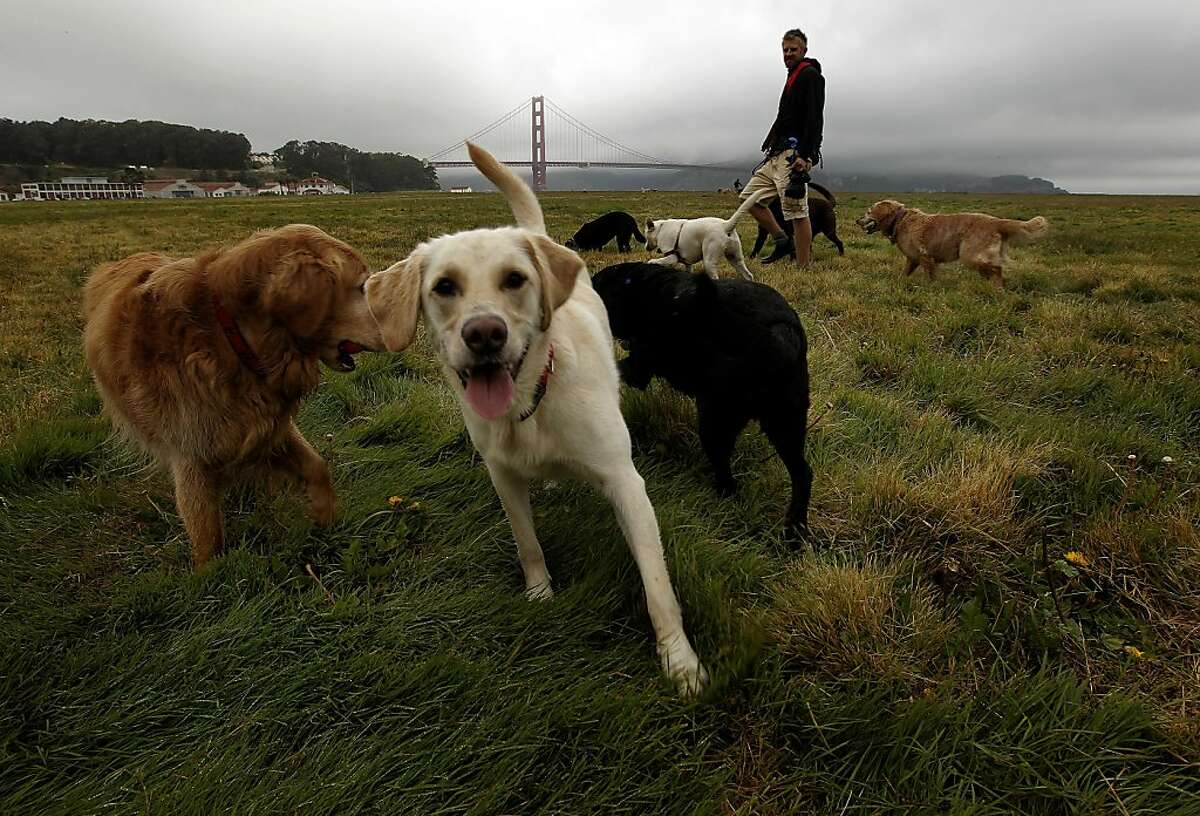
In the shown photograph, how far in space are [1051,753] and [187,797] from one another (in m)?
1.87

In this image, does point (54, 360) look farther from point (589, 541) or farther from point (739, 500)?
point (739, 500)

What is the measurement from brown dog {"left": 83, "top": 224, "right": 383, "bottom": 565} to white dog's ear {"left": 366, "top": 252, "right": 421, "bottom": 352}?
0.46m

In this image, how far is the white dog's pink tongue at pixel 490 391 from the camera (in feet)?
5.94

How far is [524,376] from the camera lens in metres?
1.90

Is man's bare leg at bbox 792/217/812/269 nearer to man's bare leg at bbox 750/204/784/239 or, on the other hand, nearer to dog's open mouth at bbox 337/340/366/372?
man's bare leg at bbox 750/204/784/239

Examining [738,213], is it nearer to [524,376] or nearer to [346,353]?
[346,353]

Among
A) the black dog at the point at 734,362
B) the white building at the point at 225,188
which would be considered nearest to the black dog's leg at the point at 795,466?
the black dog at the point at 734,362

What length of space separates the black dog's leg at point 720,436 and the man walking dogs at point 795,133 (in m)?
5.65

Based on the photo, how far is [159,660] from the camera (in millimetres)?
1620

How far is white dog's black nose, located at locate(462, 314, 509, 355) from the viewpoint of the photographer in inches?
66.7

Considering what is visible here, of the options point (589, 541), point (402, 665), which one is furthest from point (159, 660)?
point (589, 541)

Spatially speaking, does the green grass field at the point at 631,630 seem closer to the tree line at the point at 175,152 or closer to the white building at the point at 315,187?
the white building at the point at 315,187

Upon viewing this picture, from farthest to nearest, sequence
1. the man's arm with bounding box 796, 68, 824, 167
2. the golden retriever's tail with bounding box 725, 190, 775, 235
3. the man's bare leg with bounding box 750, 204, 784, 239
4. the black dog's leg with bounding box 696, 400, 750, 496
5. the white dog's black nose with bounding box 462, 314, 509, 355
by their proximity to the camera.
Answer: the man's bare leg with bounding box 750, 204, 784, 239 < the man's arm with bounding box 796, 68, 824, 167 < the golden retriever's tail with bounding box 725, 190, 775, 235 < the black dog's leg with bounding box 696, 400, 750, 496 < the white dog's black nose with bounding box 462, 314, 509, 355

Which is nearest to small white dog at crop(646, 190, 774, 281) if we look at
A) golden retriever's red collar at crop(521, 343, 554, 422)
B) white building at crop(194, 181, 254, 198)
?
golden retriever's red collar at crop(521, 343, 554, 422)
